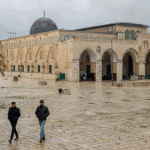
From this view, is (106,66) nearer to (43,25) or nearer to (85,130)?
(43,25)

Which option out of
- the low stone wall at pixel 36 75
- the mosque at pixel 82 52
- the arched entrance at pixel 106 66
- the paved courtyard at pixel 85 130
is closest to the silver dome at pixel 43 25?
the mosque at pixel 82 52

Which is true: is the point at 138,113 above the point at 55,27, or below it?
below

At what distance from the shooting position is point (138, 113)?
51.6 ft

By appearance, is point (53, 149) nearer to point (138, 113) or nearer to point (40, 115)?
point (40, 115)

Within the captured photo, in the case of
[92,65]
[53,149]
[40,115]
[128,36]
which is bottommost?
[53,149]

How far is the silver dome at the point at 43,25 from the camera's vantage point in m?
56.4

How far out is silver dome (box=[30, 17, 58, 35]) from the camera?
56.4m

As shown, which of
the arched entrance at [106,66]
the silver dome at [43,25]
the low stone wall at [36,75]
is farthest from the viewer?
the silver dome at [43,25]

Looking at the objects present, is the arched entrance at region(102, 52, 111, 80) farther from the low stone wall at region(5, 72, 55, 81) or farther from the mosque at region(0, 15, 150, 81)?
the low stone wall at region(5, 72, 55, 81)

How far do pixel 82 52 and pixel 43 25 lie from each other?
52.3ft

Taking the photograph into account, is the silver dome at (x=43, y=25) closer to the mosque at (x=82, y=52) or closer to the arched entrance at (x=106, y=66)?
the mosque at (x=82, y=52)

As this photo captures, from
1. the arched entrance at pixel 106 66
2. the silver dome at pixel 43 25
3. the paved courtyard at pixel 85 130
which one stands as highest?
the silver dome at pixel 43 25

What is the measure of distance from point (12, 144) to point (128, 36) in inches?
1861

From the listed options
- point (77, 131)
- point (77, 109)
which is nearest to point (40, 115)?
point (77, 131)
